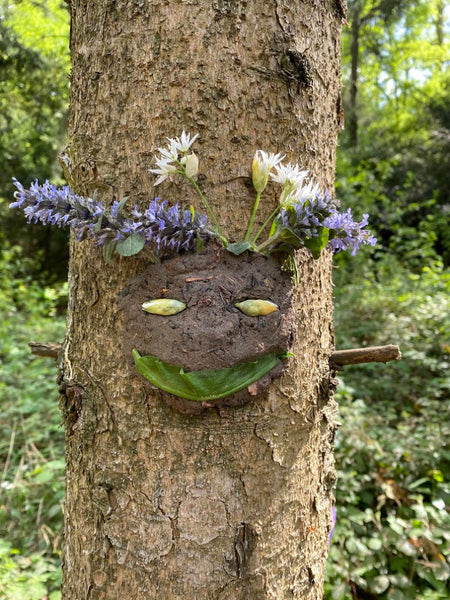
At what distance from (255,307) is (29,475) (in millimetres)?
2348

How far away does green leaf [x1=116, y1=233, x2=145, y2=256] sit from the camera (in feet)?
2.45

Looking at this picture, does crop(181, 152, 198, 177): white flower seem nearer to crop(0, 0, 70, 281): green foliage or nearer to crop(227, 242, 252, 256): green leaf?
crop(227, 242, 252, 256): green leaf

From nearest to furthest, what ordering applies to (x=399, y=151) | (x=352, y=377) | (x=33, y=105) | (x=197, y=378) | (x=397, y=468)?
(x=197, y=378)
(x=397, y=468)
(x=352, y=377)
(x=33, y=105)
(x=399, y=151)

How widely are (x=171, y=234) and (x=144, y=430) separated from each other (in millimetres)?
346

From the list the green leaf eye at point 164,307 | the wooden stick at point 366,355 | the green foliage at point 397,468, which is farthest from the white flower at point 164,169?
the green foliage at point 397,468

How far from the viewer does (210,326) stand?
739 mm

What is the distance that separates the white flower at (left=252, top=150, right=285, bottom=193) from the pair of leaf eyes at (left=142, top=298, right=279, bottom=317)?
21cm

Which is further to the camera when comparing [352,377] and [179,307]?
[352,377]

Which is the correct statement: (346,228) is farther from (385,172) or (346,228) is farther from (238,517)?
(385,172)

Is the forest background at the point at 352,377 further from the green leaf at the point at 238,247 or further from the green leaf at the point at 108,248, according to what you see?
the green leaf at the point at 108,248

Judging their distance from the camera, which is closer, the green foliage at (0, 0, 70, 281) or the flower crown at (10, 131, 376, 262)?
the flower crown at (10, 131, 376, 262)

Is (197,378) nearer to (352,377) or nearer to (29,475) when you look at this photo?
(29,475)

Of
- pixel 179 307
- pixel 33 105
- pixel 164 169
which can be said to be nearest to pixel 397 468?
pixel 179 307

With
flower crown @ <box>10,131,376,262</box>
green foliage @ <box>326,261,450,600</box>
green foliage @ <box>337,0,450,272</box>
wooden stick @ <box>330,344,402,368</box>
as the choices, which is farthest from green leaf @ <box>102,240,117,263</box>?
green foliage @ <box>337,0,450,272</box>
